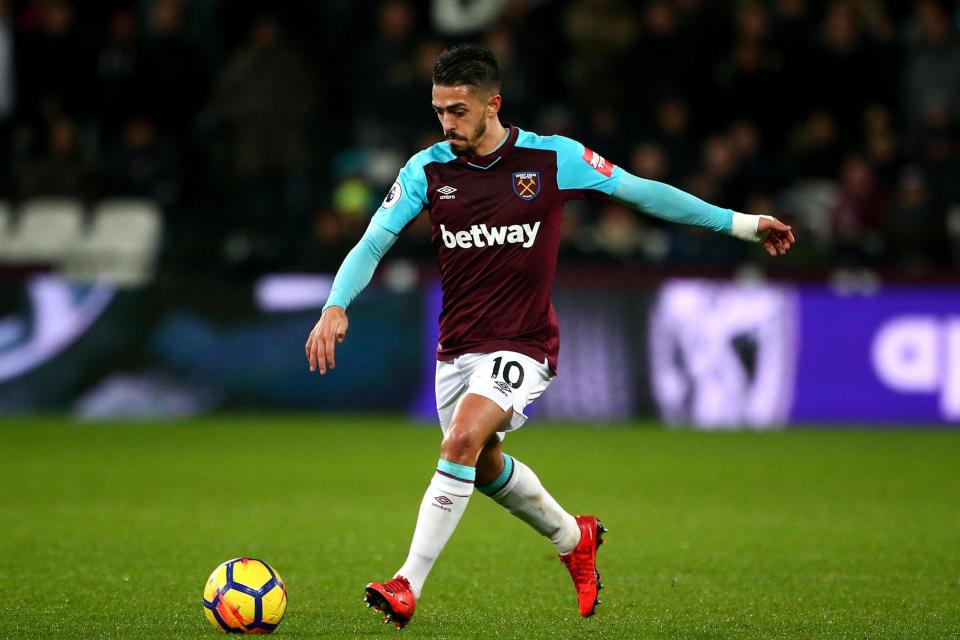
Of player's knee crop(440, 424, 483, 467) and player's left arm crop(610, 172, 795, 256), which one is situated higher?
player's left arm crop(610, 172, 795, 256)

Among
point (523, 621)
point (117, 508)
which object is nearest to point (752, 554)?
point (523, 621)

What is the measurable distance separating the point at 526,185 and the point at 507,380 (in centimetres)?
79

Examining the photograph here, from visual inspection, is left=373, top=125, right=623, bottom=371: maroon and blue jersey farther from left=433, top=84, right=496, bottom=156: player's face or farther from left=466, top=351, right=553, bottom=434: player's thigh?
left=433, top=84, right=496, bottom=156: player's face

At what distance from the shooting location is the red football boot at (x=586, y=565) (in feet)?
19.5

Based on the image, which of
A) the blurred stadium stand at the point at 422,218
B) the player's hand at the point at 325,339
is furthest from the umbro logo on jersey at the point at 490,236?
the blurred stadium stand at the point at 422,218

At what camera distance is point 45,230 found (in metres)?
15.7

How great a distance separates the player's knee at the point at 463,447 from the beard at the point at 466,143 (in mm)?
1110

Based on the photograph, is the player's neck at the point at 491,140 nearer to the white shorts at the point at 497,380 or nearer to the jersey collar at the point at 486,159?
the jersey collar at the point at 486,159

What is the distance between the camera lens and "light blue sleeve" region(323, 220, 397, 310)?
19.0 feet

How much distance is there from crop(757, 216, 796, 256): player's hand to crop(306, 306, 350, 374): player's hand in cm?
170

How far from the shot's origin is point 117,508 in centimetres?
914

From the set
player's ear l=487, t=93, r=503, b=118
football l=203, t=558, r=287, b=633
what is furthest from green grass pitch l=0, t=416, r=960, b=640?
player's ear l=487, t=93, r=503, b=118

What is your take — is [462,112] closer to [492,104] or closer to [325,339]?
[492,104]

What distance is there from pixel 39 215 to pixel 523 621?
11234 millimetres
